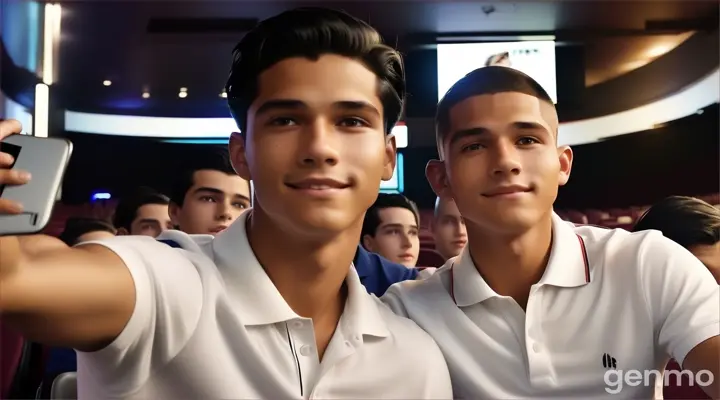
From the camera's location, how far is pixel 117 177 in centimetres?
102

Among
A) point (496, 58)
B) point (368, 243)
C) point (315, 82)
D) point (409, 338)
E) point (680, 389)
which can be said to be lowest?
point (680, 389)

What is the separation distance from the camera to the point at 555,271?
808 mm

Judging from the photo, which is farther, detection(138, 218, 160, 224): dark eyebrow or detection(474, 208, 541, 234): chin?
detection(138, 218, 160, 224): dark eyebrow

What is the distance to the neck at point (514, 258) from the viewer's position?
823mm

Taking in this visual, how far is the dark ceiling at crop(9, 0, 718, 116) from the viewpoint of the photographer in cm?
104

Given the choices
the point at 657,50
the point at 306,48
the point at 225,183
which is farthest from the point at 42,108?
the point at 657,50

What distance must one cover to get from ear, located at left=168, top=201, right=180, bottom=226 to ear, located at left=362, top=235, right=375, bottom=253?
314mm

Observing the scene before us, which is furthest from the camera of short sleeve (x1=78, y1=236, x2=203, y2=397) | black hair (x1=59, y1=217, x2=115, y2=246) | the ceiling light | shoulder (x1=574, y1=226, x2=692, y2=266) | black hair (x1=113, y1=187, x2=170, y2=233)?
the ceiling light

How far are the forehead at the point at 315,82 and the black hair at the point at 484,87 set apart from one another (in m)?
0.17

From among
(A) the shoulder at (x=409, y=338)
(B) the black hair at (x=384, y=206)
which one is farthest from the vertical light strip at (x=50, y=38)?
(A) the shoulder at (x=409, y=338)

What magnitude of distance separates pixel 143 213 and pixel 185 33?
0.33 meters

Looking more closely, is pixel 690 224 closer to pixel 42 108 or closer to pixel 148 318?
pixel 148 318

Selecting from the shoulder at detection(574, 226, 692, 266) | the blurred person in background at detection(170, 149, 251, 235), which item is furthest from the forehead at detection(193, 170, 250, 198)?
the shoulder at detection(574, 226, 692, 266)

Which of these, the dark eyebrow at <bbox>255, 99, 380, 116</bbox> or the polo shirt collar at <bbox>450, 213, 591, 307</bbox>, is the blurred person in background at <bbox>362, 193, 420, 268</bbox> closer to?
the polo shirt collar at <bbox>450, 213, 591, 307</bbox>
